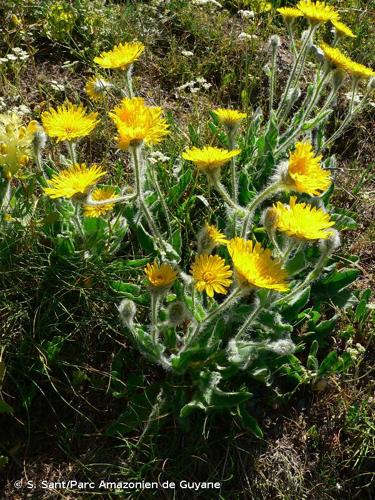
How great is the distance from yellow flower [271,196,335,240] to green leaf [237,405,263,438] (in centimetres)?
77

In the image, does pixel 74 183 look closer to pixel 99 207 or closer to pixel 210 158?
pixel 99 207

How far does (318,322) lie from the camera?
268cm

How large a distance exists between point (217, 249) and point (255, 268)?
745mm

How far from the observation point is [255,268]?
1.78m

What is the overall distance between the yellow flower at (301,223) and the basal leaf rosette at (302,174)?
0.06m

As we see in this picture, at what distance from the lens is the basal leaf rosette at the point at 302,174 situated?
6.33ft

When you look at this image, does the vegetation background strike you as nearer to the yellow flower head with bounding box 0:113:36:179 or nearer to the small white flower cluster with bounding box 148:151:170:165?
the small white flower cluster with bounding box 148:151:170:165

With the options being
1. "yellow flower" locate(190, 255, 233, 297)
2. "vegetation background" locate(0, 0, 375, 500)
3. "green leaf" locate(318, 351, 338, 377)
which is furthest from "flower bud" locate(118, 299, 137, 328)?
"green leaf" locate(318, 351, 338, 377)

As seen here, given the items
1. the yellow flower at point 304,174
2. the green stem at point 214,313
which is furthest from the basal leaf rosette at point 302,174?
the green stem at point 214,313

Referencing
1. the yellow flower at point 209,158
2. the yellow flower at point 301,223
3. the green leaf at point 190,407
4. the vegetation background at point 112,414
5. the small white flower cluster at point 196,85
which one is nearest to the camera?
the yellow flower at point 301,223

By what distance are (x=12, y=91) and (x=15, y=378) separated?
1816 mm

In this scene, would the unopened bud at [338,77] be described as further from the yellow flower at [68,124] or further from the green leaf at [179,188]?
the yellow flower at [68,124]

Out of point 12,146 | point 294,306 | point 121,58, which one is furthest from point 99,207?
point 294,306

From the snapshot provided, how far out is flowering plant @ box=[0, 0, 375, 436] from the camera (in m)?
1.94
